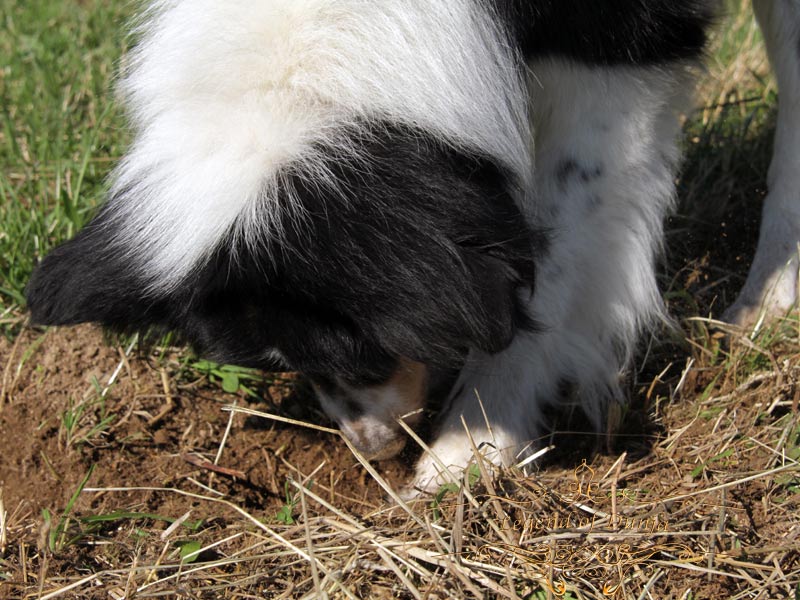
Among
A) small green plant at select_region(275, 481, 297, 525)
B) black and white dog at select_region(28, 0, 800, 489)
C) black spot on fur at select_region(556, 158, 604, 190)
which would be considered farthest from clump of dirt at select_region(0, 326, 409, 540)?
black spot on fur at select_region(556, 158, 604, 190)

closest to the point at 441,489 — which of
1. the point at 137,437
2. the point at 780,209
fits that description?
the point at 137,437

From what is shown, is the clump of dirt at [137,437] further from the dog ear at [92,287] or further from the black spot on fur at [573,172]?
the black spot on fur at [573,172]

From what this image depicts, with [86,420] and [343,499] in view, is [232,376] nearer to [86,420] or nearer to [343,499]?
[86,420]

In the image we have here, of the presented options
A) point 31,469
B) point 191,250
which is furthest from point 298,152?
point 31,469

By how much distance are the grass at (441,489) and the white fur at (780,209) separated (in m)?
0.11

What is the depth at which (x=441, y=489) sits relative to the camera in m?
2.08

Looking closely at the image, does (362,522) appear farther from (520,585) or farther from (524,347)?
(524,347)

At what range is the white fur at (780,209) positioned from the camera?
2.56 metres

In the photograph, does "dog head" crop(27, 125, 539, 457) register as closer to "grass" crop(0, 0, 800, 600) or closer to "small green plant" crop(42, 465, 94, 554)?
"grass" crop(0, 0, 800, 600)

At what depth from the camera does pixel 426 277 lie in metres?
1.63

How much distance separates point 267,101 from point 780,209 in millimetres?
1659

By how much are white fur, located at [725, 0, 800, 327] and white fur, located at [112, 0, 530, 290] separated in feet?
3.96

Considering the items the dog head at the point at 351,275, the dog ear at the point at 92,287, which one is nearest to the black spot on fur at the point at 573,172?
the dog head at the point at 351,275

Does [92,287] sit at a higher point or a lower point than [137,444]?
higher
